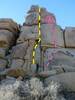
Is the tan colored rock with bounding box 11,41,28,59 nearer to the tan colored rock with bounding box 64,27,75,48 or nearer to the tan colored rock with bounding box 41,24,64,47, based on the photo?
the tan colored rock with bounding box 41,24,64,47

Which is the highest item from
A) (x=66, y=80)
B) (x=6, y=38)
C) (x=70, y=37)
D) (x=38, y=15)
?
(x=38, y=15)

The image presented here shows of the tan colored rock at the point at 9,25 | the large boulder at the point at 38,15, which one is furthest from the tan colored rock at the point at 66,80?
the large boulder at the point at 38,15

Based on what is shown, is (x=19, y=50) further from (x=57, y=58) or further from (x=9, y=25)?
(x=9, y=25)

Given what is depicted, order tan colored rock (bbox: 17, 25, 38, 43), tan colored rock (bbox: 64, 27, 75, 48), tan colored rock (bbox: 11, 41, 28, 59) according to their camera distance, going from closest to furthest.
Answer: tan colored rock (bbox: 11, 41, 28, 59)
tan colored rock (bbox: 17, 25, 38, 43)
tan colored rock (bbox: 64, 27, 75, 48)

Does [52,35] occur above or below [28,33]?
below

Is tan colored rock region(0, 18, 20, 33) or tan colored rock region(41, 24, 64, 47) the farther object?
tan colored rock region(0, 18, 20, 33)

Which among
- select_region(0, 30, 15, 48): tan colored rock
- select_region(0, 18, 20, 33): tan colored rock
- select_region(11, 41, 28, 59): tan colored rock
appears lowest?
select_region(11, 41, 28, 59): tan colored rock

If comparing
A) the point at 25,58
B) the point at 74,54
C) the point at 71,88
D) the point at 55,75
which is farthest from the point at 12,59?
the point at 71,88

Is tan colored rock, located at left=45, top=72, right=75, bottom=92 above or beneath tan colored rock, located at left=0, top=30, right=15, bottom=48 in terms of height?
beneath

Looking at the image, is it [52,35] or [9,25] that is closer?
[52,35]

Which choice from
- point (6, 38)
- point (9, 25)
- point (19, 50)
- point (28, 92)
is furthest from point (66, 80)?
Answer: point (9, 25)

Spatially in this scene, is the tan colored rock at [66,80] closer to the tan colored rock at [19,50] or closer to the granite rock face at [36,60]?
the granite rock face at [36,60]

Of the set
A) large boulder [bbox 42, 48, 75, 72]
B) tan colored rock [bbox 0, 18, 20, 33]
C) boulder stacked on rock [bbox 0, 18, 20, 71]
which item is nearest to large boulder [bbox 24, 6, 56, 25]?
tan colored rock [bbox 0, 18, 20, 33]

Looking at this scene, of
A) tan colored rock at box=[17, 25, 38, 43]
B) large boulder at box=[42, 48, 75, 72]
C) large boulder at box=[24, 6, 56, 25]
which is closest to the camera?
large boulder at box=[42, 48, 75, 72]
